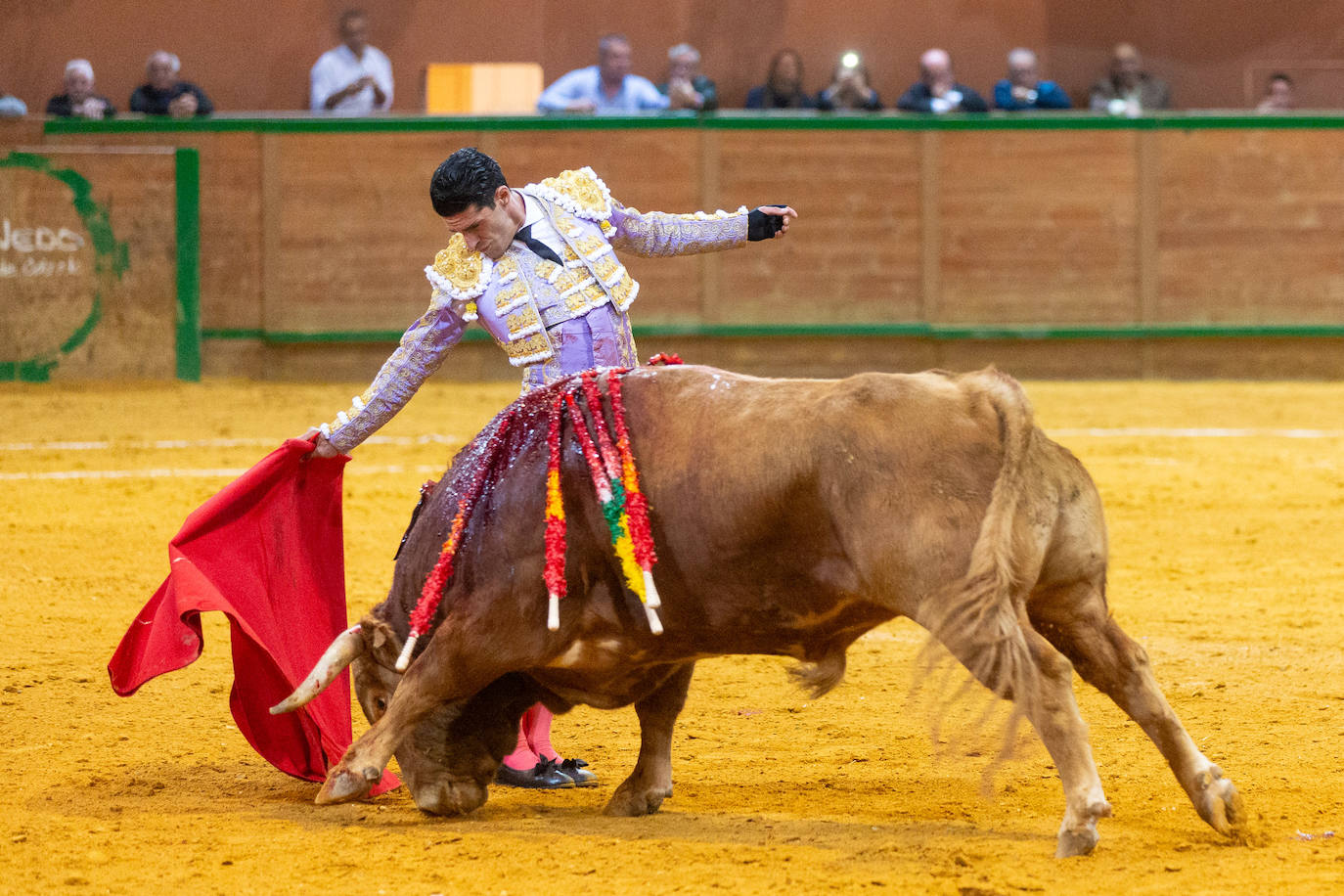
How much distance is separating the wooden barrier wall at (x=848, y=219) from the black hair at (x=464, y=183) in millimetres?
8999

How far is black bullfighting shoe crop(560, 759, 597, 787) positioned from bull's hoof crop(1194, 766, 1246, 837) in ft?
5.09

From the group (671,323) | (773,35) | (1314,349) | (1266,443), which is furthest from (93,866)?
(773,35)

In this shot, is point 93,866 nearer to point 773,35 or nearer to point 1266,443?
point 1266,443

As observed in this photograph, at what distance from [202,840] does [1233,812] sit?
225 centimetres

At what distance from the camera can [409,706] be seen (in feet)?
12.8

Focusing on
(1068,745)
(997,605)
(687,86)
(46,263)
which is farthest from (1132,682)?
(46,263)

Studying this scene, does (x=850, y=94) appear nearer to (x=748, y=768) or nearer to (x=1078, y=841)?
(x=748, y=768)

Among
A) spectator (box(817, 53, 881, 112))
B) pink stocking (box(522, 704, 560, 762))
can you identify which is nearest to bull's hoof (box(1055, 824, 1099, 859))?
pink stocking (box(522, 704, 560, 762))

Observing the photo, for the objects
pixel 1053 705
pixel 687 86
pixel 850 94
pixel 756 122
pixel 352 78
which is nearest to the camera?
pixel 1053 705

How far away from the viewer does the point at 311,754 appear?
432 centimetres

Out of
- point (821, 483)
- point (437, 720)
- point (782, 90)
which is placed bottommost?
point (437, 720)

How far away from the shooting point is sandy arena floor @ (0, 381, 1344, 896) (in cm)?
344

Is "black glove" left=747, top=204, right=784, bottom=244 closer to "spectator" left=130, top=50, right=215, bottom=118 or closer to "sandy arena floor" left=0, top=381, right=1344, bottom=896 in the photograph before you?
"sandy arena floor" left=0, top=381, right=1344, bottom=896

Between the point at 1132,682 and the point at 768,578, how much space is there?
2.65 ft
